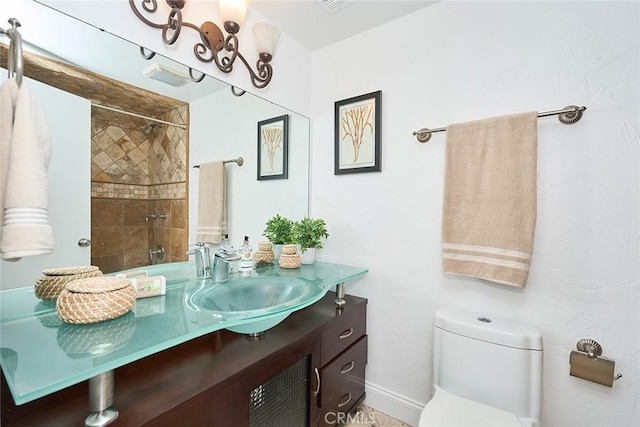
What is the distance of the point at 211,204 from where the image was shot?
4.76ft

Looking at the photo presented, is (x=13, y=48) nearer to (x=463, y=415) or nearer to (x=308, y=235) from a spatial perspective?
(x=308, y=235)

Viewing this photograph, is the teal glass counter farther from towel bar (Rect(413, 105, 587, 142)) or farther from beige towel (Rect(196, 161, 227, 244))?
towel bar (Rect(413, 105, 587, 142))

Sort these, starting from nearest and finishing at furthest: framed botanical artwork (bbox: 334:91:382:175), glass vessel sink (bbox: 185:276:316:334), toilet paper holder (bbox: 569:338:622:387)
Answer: glass vessel sink (bbox: 185:276:316:334)
toilet paper holder (bbox: 569:338:622:387)
framed botanical artwork (bbox: 334:91:382:175)

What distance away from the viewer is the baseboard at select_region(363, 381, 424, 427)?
5.03 feet

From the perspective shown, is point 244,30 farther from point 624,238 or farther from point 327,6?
point 624,238

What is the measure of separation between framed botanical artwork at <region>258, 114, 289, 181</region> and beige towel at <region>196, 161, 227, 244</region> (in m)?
0.29

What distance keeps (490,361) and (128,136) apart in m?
1.70

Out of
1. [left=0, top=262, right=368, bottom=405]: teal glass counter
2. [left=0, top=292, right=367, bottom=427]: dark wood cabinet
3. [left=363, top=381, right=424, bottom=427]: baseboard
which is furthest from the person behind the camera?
[left=363, top=381, right=424, bottom=427]: baseboard

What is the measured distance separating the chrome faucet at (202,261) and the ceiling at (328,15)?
130cm

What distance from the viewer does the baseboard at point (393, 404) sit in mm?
1532

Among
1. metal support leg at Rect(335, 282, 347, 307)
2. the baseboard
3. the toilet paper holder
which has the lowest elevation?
the baseboard

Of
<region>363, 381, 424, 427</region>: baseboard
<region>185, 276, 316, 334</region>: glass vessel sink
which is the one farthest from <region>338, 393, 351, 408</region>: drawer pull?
<region>185, 276, 316, 334</region>: glass vessel sink

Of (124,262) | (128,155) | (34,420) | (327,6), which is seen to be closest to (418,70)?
(327,6)

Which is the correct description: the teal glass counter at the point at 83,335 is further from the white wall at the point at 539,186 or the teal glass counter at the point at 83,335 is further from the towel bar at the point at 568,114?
the towel bar at the point at 568,114
